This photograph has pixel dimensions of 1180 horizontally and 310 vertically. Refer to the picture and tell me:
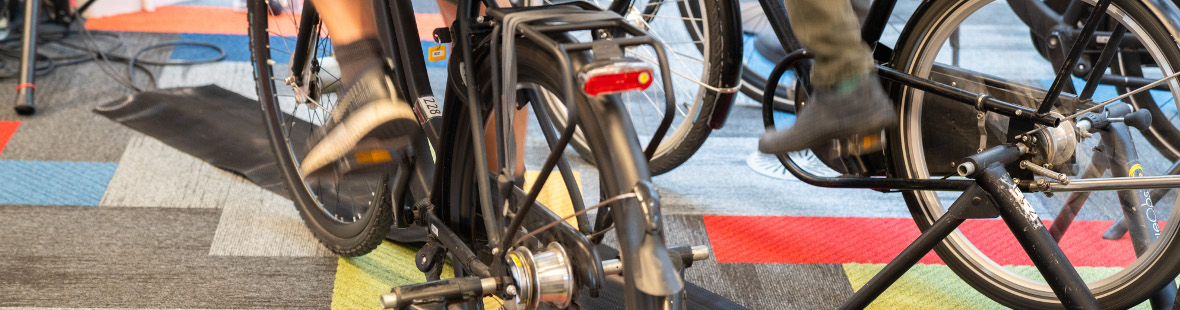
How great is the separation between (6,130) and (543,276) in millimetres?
1978

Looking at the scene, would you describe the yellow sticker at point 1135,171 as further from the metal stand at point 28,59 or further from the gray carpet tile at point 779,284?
the metal stand at point 28,59

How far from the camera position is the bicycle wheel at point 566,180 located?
34.6 inches

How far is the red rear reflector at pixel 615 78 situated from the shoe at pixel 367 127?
551mm

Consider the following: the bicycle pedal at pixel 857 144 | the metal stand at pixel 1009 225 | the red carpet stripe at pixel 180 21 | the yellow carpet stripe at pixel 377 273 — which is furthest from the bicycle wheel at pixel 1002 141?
the red carpet stripe at pixel 180 21

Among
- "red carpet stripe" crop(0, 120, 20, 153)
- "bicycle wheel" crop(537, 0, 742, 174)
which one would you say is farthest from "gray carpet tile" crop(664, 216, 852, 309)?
"red carpet stripe" crop(0, 120, 20, 153)

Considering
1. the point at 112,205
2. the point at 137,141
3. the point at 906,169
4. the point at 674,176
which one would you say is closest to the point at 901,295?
the point at 906,169

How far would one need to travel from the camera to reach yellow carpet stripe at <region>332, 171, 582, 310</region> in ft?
5.37

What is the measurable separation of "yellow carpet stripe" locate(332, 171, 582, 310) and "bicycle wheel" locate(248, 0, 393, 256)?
5 cm

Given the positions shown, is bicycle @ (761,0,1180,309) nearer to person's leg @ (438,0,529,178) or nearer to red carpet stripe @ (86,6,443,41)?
person's leg @ (438,0,529,178)

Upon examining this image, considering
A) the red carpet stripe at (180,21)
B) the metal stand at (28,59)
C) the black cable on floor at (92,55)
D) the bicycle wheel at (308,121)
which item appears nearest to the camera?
the bicycle wheel at (308,121)

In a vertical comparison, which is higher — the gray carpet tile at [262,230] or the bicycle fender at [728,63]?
the bicycle fender at [728,63]

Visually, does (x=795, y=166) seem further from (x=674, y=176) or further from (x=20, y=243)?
(x=20, y=243)

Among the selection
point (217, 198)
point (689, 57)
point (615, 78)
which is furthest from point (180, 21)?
point (615, 78)

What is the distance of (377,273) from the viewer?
173 cm
